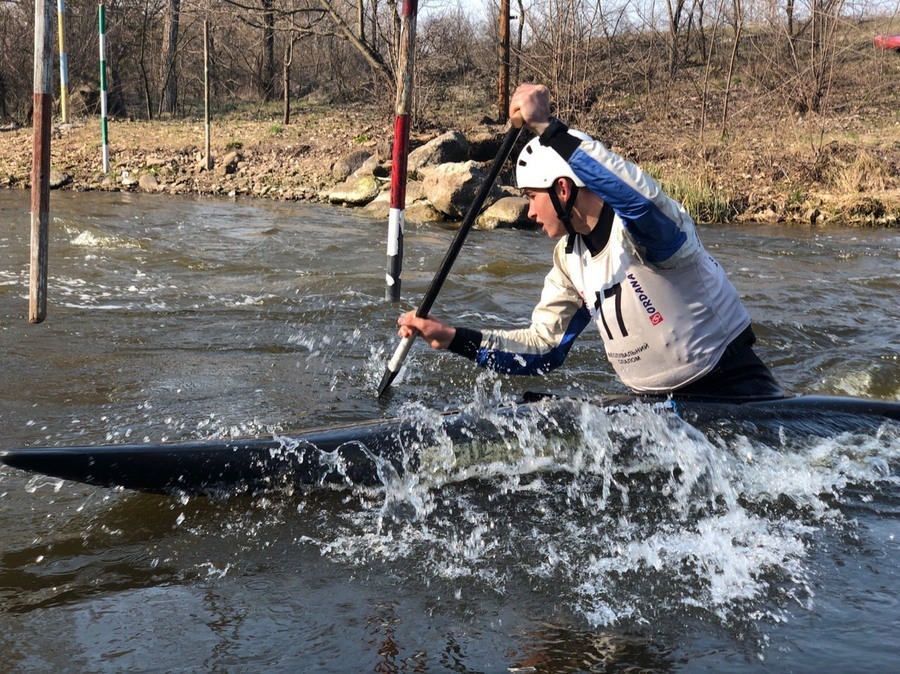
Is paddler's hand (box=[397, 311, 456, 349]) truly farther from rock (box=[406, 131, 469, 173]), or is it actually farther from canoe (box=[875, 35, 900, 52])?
canoe (box=[875, 35, 900, 52])

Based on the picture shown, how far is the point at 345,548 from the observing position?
3125 millimetres

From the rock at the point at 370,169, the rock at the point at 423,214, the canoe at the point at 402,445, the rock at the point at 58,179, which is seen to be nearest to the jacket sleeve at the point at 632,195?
the canoe at the point at 402,445

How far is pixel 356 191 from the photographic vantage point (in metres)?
14.9

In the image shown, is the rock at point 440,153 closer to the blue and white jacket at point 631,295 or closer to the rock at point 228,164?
the rock at point 228,164

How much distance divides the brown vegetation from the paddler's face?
1071 centimetres

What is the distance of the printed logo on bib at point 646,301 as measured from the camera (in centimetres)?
349

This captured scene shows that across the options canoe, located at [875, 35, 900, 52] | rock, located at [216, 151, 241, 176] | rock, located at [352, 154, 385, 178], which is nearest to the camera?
rock, located at [352, 154, 385, 178]

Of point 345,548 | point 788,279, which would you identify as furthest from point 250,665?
point 788,279

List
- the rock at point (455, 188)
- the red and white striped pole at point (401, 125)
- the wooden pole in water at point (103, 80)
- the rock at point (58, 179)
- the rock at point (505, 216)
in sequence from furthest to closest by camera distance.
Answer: the rock at point (58, 179), the wooden pole in water at point (103, 80), the rock at point (455, 188), the rock at point (505, 216), the red and white striped pole at point (401, 125)

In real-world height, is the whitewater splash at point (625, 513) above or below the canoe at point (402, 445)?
below

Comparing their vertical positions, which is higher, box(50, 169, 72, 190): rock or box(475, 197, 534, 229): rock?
box(50, 169, 72, 190): rock

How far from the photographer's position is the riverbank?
1383 cm

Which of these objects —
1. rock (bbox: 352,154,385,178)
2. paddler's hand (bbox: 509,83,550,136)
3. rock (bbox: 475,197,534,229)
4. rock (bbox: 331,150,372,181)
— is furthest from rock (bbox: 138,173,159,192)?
paddler's hand (bbox: 509,83,550,136)

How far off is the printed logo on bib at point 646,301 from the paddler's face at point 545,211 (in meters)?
0.34
